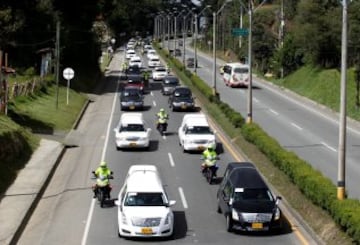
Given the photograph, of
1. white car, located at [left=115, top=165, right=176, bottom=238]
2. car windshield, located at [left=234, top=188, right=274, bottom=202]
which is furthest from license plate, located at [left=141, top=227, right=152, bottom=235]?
car windshield, located at [left=234, top=188, right=274, bottom=202]

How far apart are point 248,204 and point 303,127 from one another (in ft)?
81.3

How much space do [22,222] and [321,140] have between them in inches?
853

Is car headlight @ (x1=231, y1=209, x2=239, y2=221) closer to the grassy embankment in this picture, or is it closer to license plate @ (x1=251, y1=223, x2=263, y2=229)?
license plate @ (x1=251, y1=223, x2=263, y2=229)

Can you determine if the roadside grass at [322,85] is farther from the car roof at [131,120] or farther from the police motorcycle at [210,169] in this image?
the police motorcycle at [210,169]

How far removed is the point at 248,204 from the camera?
21.9m

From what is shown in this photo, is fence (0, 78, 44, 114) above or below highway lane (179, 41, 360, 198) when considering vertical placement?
above

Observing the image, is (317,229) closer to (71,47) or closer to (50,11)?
(50,11)

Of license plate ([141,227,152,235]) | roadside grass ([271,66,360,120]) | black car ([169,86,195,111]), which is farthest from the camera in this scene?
roadside grass ([271,66,360,120])

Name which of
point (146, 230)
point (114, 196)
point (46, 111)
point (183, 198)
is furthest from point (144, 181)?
point (46, 111)

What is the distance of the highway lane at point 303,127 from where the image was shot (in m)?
33.1

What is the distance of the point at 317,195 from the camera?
74.8ft

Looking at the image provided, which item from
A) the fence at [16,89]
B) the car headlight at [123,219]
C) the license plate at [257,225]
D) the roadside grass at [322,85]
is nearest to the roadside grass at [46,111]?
the fence at [16,89]

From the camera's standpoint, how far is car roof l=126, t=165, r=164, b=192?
73.4 feet

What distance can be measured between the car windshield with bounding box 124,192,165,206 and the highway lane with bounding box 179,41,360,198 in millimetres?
8017
